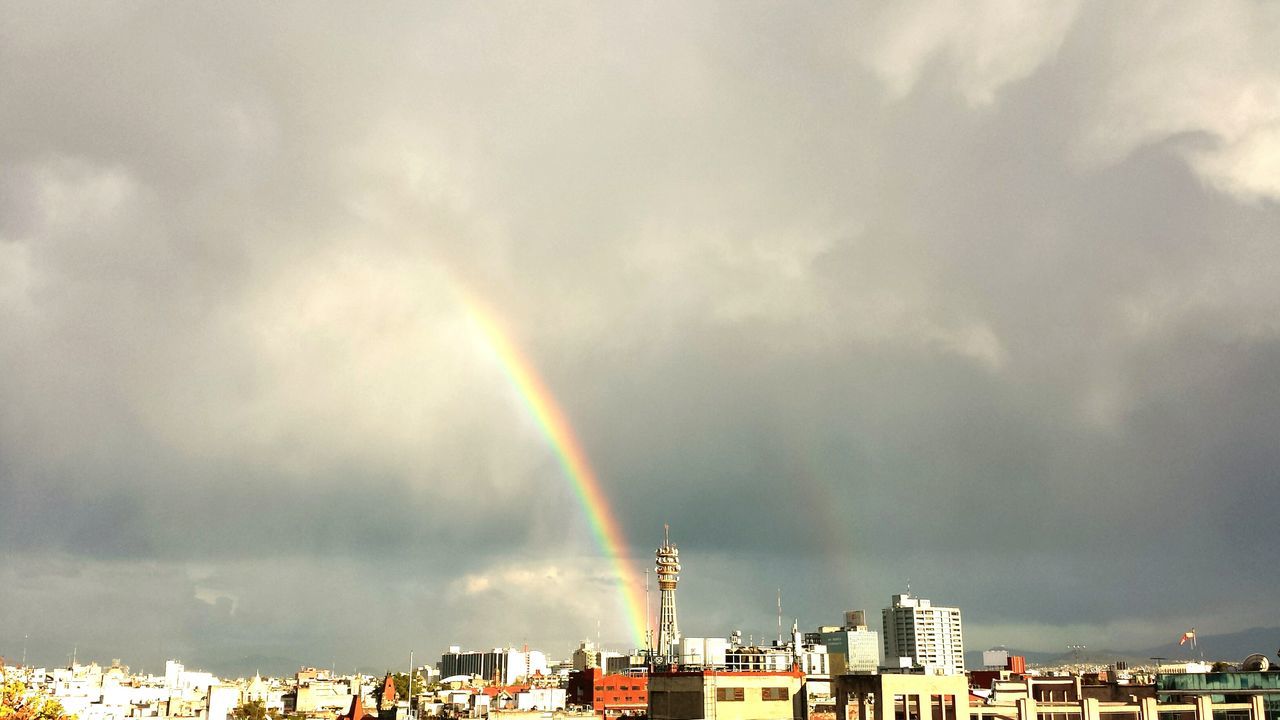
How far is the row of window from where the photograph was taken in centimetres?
11106

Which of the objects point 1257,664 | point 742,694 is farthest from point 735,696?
point 1257,664

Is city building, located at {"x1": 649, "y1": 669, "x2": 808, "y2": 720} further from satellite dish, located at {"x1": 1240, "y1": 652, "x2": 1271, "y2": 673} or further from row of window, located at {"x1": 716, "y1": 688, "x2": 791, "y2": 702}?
satellite dish, located at {"x1": 1240, "y1": 652, "x2": 1271, "y2": 673}

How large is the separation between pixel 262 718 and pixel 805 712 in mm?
110783

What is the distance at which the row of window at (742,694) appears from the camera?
4373 inches

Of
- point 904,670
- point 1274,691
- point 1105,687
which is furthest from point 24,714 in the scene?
point 1274,691

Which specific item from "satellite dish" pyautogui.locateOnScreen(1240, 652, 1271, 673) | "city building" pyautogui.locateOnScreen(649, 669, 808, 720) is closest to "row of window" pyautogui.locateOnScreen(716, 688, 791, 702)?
"city building" pyautogui.locateOnScreen(649, 669, 808, 720)

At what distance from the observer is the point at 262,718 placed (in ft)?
594

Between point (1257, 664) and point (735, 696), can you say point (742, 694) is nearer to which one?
point (735, 696)

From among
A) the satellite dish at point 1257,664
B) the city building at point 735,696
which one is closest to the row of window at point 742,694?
the city building at point 735,696

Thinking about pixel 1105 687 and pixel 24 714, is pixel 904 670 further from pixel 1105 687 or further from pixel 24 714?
pixel 24 714

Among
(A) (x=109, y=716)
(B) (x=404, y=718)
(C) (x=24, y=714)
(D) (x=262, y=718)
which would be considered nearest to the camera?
(C) (x=24, y=714)

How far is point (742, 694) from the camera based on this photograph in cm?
11212

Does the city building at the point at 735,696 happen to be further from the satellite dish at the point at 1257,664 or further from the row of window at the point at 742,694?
the satellite dish at the point at 1257,664

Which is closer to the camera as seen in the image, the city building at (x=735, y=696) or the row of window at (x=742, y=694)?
the city building at (x=735, y=696)
